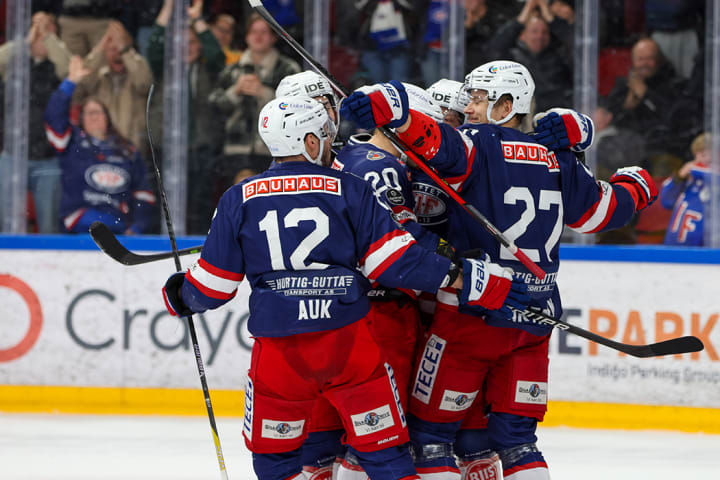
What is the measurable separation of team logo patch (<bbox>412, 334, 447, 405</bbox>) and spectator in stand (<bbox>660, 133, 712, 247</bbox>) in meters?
2.71

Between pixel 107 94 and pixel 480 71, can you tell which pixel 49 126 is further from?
pixel 480 71

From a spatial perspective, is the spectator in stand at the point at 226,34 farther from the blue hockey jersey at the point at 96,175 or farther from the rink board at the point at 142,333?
the rink board at the point at 142,333

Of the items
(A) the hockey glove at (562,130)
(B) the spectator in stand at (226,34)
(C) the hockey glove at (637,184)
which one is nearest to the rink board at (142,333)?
(B) the spectator in stand at (226,34)

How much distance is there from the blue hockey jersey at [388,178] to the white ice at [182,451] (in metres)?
1.76

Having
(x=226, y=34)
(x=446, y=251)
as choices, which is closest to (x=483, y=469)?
(x=446, y=251)

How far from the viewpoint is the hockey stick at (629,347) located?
3.33m

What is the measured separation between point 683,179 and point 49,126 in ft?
11.8

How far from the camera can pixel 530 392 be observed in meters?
3.39

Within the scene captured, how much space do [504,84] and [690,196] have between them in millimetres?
2850

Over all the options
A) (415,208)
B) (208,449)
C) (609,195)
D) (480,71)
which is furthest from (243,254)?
(208,449)

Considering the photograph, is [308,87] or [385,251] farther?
[308,87]

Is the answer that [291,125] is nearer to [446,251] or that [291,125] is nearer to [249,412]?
[446,251]

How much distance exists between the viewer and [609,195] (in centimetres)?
353

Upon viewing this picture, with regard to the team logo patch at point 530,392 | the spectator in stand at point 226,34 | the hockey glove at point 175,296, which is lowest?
the team logo patch at point 530,392
